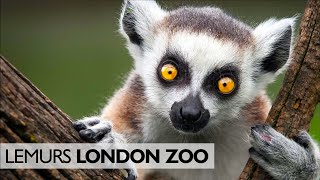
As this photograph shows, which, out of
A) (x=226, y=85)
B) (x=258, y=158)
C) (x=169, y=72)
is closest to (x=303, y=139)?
(x=258, y=158)

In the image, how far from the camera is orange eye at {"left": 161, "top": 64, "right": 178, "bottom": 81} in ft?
10.2

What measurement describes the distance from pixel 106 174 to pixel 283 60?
123cm

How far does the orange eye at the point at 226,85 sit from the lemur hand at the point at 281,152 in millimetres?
366

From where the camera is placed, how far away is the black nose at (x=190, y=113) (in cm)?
288

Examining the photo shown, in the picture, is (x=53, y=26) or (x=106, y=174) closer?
(x=106, y=174)

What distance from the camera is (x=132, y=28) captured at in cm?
345

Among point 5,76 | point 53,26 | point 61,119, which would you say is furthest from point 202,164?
point 53,26

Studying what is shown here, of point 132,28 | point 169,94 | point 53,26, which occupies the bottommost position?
point 169,94

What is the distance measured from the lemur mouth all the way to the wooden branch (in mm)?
601

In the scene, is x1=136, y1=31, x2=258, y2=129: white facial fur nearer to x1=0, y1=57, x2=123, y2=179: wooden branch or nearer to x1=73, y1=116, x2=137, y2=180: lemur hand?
x1=73, y1=116, x2=137, y2=180: lemur hand

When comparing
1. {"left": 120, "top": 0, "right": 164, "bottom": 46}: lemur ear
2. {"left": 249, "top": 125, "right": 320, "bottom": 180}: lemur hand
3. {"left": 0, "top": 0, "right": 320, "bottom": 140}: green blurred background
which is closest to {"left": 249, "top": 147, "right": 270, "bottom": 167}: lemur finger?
{"left": 249, "top": 125, "right": 320, "bottom": 180}: lemur hand

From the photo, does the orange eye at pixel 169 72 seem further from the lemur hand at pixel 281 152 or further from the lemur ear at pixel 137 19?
the lemur hand at pixel 281 152

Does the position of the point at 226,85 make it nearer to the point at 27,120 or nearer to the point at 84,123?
the point at 84,123

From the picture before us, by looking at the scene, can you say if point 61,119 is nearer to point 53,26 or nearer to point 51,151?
point 51,151
